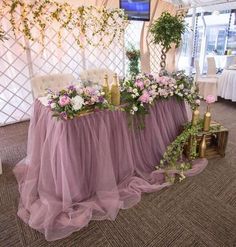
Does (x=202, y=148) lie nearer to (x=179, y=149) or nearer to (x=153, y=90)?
(x=179, y=149)

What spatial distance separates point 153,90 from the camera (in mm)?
1874

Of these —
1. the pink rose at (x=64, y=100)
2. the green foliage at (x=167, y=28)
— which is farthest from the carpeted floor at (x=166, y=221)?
the green foliage at (x=167, y=28)

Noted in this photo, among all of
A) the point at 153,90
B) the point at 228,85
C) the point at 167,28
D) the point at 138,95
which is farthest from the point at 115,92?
the point at 228,85

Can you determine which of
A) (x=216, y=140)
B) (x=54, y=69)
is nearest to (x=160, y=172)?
(x=216, y=140)

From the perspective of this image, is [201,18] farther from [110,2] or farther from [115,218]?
[115,218]

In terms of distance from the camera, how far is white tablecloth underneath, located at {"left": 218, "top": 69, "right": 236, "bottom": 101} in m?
3.97

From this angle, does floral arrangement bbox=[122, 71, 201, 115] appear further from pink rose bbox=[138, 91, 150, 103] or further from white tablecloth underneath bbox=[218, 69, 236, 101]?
white tablecloth underneath bbox=[218, 69, 236, 101]

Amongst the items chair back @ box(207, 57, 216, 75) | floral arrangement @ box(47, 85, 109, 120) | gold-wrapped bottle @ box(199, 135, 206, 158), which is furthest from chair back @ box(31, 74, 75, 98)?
chair back @ box(207, 57, 216, 75)

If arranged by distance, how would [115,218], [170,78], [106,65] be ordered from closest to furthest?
1. [115,218]
2. [170,78]
3. [106,65]

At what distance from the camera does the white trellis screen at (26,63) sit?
315 cm

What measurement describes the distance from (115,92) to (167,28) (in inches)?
80.7

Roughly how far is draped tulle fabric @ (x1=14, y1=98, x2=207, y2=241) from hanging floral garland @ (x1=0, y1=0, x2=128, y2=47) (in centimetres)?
180

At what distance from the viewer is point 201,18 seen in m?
6.76

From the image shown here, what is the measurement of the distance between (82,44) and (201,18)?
503cm
